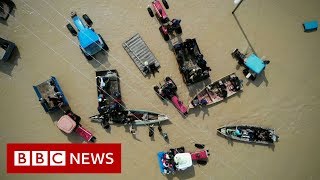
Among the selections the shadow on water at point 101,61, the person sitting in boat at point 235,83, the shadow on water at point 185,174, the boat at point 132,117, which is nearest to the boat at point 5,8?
the shadow on water at point 101,61

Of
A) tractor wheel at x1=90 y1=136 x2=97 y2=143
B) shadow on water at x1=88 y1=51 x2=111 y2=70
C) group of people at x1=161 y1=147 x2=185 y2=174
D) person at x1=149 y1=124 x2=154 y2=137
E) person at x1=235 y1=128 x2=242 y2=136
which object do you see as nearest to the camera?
group of people at x1=161 y1=147 x2=185 y2=174

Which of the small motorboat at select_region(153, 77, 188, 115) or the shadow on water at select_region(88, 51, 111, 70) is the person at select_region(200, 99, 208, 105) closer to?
the small motorboat at select_region(153, 77, 188, 115)

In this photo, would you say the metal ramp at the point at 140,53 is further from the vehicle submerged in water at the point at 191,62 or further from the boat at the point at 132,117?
the boat at the point at 132,117

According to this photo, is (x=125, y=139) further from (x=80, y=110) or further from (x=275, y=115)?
(x=275, y=115)

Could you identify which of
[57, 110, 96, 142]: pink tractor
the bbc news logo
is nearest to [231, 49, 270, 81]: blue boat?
the bbc news logo

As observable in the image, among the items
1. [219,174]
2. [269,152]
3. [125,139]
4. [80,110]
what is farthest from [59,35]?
[269,152]
